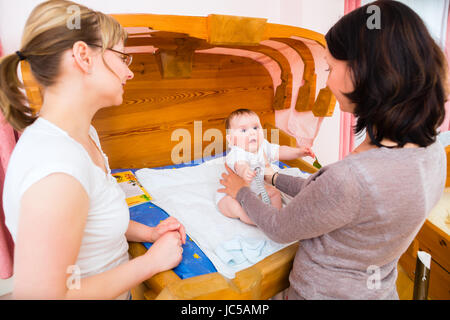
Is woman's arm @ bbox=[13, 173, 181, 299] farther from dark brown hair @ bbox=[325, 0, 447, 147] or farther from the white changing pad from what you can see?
dark brown hair @ bbox=[325, 0, 447, 147]

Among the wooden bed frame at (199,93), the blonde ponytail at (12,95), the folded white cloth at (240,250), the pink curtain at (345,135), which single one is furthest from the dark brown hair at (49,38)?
the pink curtain at (345,135)

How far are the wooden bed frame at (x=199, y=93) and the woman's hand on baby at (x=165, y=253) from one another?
0.04 m

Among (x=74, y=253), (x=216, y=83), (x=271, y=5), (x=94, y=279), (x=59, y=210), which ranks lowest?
(x=94, y=279)

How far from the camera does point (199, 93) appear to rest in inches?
81.7

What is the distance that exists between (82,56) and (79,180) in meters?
0.37

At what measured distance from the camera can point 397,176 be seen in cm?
76

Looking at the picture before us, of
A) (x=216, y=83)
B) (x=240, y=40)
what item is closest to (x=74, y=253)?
(x=240, y=40)

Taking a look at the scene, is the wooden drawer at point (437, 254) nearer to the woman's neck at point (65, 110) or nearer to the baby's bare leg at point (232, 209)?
the baby's bare leg at point (232, 209)

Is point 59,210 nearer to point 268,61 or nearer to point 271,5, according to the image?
point 268,61

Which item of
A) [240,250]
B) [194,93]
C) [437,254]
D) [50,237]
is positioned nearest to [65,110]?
[50,237]

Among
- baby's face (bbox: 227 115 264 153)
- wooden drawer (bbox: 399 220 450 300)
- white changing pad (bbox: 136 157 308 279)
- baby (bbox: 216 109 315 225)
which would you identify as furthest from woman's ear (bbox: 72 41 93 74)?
wooden drawer (bbox: 399 220 450 300)

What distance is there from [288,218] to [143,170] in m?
1.23

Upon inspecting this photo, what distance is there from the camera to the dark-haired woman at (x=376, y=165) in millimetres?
754
